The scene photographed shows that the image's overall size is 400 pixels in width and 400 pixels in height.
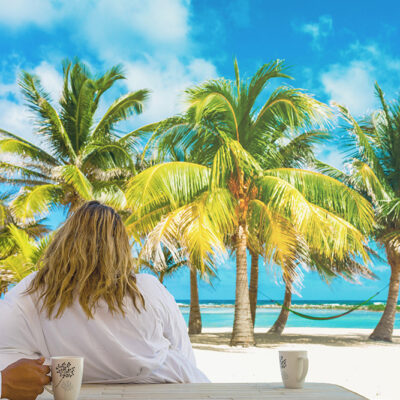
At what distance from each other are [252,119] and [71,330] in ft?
33.9

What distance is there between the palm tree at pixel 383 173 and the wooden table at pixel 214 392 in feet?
41.6

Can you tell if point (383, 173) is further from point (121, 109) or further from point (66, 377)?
point (66, 377)

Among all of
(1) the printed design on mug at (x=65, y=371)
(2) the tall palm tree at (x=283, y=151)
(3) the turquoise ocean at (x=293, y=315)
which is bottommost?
(3) the turquoise ocean at (x=293, y=315)

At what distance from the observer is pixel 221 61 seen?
170375 mm

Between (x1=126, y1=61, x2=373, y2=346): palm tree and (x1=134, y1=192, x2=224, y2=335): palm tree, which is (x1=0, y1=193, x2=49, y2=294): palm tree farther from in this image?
(x1=126, y1=61, x2=373, y2=346): palm tree

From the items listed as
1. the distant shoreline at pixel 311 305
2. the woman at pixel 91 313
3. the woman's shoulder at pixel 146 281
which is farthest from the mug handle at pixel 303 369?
the distant shoreline at pixel 311 305

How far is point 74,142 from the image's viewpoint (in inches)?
620

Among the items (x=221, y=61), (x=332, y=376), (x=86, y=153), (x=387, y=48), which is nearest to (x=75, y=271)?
(x=332, y=376)

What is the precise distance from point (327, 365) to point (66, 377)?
8429 mm

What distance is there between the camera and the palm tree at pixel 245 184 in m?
9.61

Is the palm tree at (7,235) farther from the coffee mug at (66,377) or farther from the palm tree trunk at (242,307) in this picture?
the coffee mug at (66,377)

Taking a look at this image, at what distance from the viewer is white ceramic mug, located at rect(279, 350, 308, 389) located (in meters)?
1.49

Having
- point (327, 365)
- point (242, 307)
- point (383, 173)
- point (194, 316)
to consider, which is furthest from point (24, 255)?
point (383, 173)

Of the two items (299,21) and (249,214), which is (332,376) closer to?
(249,214)
